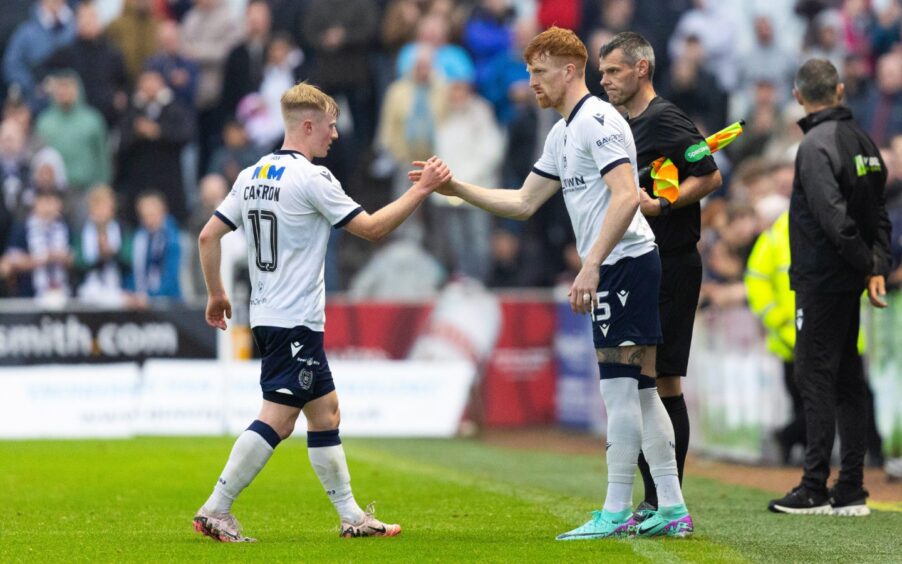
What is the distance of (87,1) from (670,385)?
14514mm

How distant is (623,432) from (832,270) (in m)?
2.68

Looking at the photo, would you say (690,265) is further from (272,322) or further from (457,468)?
(457,468)

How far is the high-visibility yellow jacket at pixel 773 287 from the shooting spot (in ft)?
42.4

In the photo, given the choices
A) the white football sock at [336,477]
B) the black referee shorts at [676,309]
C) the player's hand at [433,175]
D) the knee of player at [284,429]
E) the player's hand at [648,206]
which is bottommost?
the white football sock at [336,477]

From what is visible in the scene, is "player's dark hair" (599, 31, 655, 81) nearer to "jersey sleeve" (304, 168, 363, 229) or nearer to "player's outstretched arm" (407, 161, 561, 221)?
"player's outstretched arm" (407, 161, 561, 221)

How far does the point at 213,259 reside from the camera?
7.76 m

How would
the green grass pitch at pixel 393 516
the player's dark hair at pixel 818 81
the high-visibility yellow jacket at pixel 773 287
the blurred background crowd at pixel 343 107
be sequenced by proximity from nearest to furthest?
the green grass pitch at pixel 393 516, the player's dark hair at pixel 818 81, the high-visibility yellow jacket at pixel 773 287, the blurred background crowd at pixel 343 107

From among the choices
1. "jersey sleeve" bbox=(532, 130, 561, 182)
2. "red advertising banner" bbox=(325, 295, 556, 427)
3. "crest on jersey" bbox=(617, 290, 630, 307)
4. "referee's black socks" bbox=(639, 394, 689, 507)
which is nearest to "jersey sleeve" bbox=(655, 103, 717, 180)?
"jersey sleeve" bbox=(532, 130, 561, 182)

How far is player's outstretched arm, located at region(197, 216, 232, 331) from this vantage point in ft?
25.2

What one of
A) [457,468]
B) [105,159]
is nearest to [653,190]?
[457,468]

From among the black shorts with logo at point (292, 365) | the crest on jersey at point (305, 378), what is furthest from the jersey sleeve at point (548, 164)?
the crest on jersey at point (305, 378)

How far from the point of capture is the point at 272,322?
7.61 metres

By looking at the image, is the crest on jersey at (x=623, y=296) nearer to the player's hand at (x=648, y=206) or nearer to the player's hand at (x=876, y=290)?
the player's hand at (x=648, y=206)

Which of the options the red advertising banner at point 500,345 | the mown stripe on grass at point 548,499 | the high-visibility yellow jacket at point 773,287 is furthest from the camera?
the red advertising banner at point 500,345
